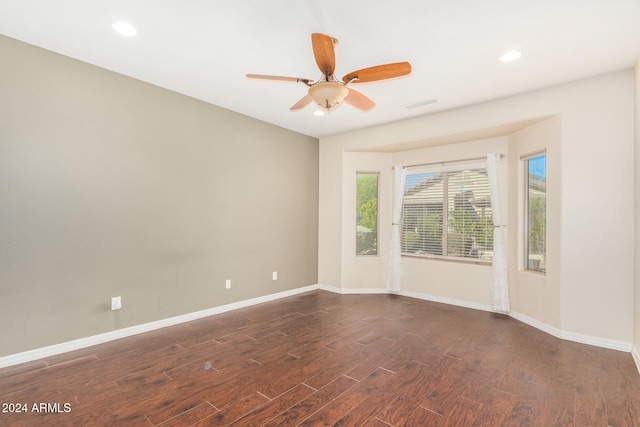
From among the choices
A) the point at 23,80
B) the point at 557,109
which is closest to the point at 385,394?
the point at 557,109

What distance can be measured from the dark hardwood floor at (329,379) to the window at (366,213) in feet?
6.68

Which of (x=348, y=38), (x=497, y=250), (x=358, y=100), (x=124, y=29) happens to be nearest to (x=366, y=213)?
(x=497, y=250)

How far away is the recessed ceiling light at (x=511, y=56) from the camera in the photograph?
9.38 ft

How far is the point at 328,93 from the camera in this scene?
8.01ft

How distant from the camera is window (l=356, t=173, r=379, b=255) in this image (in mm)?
5695

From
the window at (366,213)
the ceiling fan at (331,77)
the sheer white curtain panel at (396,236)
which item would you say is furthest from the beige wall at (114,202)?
the sheer white curtain panel at (396,236)

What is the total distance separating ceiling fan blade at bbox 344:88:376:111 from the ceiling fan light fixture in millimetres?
255

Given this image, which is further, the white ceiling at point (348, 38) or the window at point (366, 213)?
the window at point (366, 213)

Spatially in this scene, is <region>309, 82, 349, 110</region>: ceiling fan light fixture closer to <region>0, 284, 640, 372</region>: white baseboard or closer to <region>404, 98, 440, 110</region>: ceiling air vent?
<region>404, 98, 440, 110</region>: ceiling air vent

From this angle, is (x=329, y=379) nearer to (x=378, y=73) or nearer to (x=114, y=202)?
(x=378, y=73)

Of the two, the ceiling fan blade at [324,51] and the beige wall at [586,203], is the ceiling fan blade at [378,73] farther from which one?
the beige wall at [586,203]

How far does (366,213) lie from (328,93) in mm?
3490

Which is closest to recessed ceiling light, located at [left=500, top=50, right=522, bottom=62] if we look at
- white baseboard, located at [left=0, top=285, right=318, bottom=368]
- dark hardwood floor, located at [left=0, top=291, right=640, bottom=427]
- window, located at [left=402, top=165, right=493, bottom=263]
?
window, located at [left=402, top=165, right=493, bottom=263]

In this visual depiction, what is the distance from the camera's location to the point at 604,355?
10.0ft
